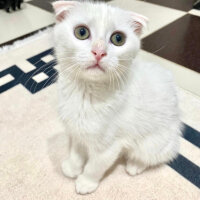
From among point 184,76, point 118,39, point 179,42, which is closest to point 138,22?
point 118,39

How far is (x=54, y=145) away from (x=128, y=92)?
0.44 meters

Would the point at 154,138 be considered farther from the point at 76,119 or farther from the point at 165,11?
the point at 165,11

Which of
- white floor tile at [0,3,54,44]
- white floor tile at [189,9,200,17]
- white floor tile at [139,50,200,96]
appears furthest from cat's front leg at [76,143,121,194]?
white floor tile at [189,9,200,17]

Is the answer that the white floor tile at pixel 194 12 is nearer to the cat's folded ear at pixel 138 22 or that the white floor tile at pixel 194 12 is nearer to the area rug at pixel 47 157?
the area rug at pixel 47 157

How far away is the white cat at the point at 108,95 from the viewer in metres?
0.55

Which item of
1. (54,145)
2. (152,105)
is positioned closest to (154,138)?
(152,105)

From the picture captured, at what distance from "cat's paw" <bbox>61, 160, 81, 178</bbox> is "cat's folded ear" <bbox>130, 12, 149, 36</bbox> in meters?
0.52

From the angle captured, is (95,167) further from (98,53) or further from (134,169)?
(98,53)

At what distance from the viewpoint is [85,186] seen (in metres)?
0.81

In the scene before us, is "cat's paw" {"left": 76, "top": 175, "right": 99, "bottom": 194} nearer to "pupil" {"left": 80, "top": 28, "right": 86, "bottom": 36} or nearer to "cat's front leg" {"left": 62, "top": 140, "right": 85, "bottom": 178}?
"cat's front leg" {"left": 62, "top": 140, "right": 85, "bottom": 178}

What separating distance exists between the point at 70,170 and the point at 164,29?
1.16 metres

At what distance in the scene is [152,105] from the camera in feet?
2.43

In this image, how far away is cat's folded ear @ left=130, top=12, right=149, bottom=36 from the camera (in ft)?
1.96

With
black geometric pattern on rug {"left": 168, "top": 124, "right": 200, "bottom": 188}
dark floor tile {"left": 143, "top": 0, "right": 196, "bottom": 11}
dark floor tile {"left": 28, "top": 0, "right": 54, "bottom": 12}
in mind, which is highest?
dark floor tile {"left": 143, "top": 0, "right": 196, "bottom": 11}
